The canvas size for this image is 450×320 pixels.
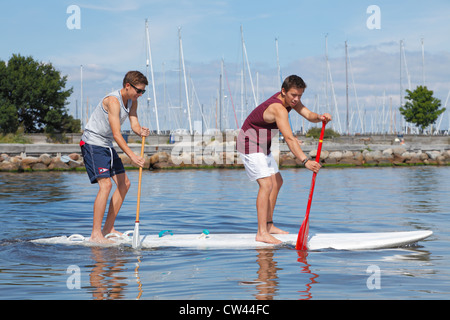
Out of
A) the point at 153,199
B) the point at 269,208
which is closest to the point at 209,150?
the point at 153,199

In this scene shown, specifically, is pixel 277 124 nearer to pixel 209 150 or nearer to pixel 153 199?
pixel 153 199

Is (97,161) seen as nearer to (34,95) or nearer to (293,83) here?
(293,83)

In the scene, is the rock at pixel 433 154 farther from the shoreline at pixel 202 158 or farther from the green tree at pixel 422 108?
the green tree at pixel 422 108

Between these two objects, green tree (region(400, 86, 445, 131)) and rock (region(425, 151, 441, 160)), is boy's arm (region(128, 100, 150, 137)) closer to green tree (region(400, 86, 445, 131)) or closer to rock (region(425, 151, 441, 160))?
rock (region(425, 151, 441, 160))

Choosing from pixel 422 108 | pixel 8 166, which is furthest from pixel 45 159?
pixel 422 108

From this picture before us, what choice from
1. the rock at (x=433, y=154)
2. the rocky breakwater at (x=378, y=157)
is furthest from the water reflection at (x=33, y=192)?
the rock at (x=433, y=154)

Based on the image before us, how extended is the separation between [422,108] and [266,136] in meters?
57.3

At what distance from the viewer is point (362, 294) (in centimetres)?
474

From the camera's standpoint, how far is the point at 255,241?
7.19 meters

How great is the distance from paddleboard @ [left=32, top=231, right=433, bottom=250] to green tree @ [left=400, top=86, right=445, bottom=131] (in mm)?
56474

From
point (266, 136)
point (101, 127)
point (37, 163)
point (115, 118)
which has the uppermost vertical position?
point (115, 118)

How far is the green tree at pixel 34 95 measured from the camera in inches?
1982

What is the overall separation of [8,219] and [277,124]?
566 cm

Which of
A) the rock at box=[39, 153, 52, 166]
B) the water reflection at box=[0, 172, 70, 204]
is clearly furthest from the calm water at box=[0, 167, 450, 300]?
the rock at box=[39, 153, 52, 166]
